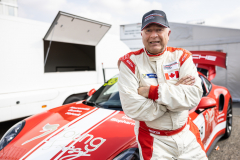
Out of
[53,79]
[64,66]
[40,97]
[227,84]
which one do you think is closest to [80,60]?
[64,66]

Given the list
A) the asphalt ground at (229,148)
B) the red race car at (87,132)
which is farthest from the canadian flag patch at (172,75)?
the asphalt ground at (229,148)

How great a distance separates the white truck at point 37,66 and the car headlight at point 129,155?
8.83 feet

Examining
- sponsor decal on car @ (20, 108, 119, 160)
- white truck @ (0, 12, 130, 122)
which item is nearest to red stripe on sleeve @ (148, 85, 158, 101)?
sponsor decal on car @ (20, 108, 119, 160)

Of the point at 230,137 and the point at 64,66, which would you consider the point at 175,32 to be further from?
the point at 230,137

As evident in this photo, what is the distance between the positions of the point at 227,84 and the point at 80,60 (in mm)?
6152

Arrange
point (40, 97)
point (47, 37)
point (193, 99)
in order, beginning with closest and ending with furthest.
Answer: point (193, 99), point (40, 97), point (47, 37)

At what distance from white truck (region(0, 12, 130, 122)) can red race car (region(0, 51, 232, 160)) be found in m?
1.41

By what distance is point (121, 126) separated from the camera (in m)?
1.89

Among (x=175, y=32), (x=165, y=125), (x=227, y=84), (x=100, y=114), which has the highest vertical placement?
(x=175, y=32)

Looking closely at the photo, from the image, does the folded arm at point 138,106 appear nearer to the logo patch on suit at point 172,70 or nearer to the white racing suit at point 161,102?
the white racing suit at point 161,102

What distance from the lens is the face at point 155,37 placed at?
1368mm

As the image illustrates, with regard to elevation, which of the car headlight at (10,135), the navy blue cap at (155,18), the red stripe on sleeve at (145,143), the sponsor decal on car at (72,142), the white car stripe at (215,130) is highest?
the navy blue cap at (155,18)

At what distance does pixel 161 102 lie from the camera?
1.23m

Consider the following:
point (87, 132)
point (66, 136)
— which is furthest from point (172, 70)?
point (66, 136)
